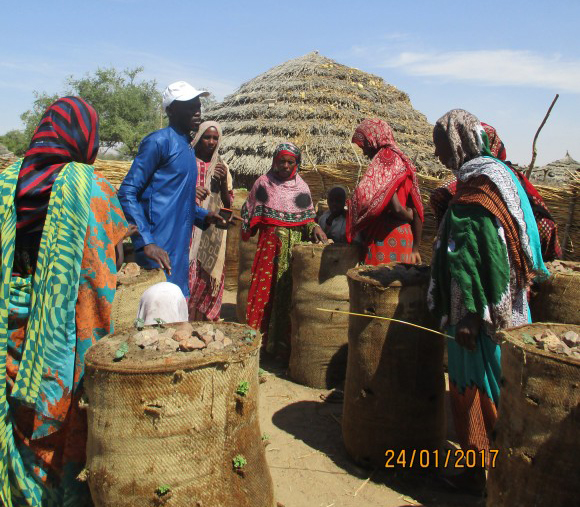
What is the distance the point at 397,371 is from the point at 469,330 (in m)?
0.58

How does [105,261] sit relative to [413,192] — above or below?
below

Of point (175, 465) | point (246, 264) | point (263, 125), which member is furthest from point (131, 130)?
point (175, 465)

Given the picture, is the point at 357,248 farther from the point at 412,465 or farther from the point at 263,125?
the point at 263,125

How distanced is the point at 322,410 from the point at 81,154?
2.74 meters

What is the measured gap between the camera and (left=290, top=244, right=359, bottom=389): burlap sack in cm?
440

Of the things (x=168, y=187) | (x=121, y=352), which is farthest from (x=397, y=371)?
(x=168, y=187)

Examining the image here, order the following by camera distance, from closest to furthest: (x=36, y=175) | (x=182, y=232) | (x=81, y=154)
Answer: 1. (x=36, y=175)
2. (x=81, y=154)
3. (x=182, y=232)

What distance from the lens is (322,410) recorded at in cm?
417

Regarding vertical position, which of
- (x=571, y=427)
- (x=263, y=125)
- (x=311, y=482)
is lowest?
(x=311, y=482)

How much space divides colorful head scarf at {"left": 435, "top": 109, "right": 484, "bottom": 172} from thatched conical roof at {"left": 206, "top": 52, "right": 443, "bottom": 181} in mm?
7754

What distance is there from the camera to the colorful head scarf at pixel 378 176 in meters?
3.99

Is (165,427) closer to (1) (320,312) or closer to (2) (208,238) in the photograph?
(1) (320,312)

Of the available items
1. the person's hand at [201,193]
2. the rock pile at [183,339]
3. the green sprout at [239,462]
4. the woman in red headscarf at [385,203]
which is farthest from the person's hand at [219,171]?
the green sprout at [239,462]

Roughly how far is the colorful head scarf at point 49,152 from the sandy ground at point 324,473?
6.53ft
